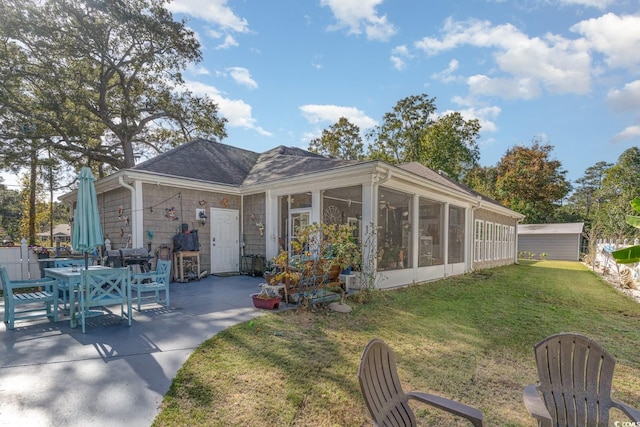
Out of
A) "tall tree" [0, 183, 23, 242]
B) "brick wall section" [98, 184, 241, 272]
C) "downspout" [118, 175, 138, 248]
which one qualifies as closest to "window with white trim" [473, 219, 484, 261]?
"brick wall section" [98, 184, 241, 272]

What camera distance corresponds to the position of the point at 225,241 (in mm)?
9797

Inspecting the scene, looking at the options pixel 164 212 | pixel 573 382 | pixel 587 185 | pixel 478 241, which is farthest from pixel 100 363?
pixel 587 185

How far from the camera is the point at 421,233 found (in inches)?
356

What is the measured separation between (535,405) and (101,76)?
19284mm

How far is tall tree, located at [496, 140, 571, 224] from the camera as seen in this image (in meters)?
27.6

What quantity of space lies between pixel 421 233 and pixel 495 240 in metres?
8.68

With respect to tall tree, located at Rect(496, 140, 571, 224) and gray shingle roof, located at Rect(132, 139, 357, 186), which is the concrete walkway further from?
tall tree, located at Rect(496, 140, 571, 224)

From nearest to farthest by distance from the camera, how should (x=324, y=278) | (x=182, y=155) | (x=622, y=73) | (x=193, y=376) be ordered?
1. (x=193, y=376)
2. (x=324, y=278)
3. (x=182, y=155)
4. (x=622, y=73)

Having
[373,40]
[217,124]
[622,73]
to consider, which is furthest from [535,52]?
[217,124]

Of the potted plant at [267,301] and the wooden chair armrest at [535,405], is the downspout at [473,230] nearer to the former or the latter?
the potted plant at [267,301]

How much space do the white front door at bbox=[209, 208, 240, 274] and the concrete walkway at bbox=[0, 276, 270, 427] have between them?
13.0ft

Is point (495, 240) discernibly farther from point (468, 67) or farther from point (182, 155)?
point (182, 155)

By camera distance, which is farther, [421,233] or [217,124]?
[217,124]

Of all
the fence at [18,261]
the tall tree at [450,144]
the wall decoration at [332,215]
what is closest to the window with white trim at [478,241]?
the wall decoration at [332,215]
